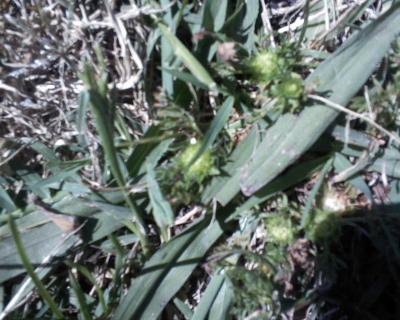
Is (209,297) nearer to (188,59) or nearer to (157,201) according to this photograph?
(157,201)

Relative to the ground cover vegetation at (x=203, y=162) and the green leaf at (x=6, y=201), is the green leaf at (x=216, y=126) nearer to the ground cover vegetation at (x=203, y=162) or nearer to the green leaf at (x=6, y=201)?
the ground cover vegetation at (x=203, y=162)

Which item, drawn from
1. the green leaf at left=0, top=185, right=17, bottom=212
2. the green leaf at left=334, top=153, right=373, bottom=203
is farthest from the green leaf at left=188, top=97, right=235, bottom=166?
the green leaf at left=0, top=185, right=17, bottom=212

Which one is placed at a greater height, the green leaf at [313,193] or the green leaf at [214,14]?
the green leaf at [214,14]

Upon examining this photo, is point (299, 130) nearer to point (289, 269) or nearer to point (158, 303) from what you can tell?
point (289, 269)

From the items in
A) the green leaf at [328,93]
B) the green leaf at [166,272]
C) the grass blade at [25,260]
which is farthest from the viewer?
the green leaf at [166,272]

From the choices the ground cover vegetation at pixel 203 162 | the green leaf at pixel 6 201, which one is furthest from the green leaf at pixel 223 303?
the green leaf at pixel 6 201

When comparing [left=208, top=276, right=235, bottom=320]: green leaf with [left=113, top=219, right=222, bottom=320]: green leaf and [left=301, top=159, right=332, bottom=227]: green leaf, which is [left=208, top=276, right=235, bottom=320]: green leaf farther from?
[left=301, top=159, right=332, bottom=227]: green leaf

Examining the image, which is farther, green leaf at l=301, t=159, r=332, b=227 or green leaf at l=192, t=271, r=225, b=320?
green leaf at l=192, t=271, r=225, b=320

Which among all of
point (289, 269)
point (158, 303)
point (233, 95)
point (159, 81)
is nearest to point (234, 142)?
point (233, 95)
